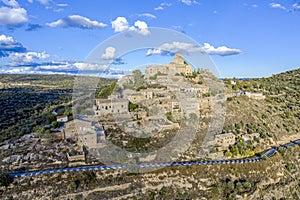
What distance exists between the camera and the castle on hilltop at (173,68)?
4341cm

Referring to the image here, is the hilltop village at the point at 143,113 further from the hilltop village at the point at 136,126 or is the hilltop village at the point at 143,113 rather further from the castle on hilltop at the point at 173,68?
the castle on hilltop at the point at 173,68

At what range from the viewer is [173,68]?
44.2 metres

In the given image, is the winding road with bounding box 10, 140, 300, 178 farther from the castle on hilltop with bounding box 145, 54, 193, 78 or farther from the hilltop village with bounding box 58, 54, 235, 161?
the castle on hilltop with bounding box 145, 54, 193, 78

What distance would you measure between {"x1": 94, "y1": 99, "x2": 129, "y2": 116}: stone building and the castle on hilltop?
545 inches

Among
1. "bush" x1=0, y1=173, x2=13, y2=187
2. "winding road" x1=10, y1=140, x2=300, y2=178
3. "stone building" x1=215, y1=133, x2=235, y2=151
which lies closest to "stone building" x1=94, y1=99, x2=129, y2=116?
"winding road" x1=10, y1=140, x2=300, y2=178

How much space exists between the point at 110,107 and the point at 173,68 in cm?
1760

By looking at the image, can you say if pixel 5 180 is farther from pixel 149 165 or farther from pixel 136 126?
pixel 136 126

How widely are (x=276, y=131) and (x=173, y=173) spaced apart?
18029mm

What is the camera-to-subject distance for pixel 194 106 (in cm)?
3150

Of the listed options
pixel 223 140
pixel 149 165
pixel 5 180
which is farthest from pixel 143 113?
pixel 5 180

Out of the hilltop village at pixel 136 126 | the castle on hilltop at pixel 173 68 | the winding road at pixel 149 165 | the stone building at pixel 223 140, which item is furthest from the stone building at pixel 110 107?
the castle on hilltop at pixel 173 68

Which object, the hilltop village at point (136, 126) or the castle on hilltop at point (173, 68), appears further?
the castle on hilltop at point (173, 68)

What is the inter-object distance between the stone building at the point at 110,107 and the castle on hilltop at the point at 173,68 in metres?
13.8

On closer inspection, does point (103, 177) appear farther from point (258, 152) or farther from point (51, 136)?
point (258, 152)
